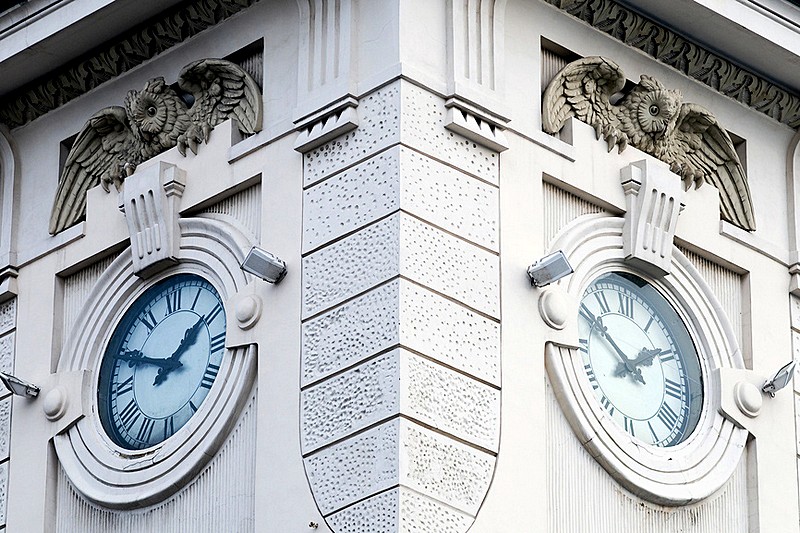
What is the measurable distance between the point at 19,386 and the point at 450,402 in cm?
378

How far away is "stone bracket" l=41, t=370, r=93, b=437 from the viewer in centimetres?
1969

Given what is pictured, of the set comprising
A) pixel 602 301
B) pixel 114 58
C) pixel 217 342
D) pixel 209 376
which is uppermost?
pixel 114 58

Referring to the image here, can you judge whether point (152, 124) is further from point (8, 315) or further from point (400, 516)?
point (400, 516)

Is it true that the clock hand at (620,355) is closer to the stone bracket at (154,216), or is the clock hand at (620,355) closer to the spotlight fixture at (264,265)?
the spotlight fixture at (264,265)

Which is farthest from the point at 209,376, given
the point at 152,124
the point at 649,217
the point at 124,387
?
the point at 649,217

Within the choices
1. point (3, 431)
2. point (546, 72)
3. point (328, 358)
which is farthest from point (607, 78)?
point (3, 431)

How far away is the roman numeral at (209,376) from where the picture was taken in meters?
18.9

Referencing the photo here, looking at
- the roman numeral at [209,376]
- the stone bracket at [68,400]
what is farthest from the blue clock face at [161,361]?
the stone bracket at [68,400]

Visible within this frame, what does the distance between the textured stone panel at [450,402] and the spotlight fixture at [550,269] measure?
928 mm

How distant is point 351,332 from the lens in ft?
58.9

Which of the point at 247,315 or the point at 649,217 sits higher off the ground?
the point at 649,217

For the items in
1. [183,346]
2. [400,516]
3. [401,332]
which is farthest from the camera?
[183,346]

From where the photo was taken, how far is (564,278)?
1903cm

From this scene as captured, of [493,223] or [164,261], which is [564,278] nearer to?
[493,223]
